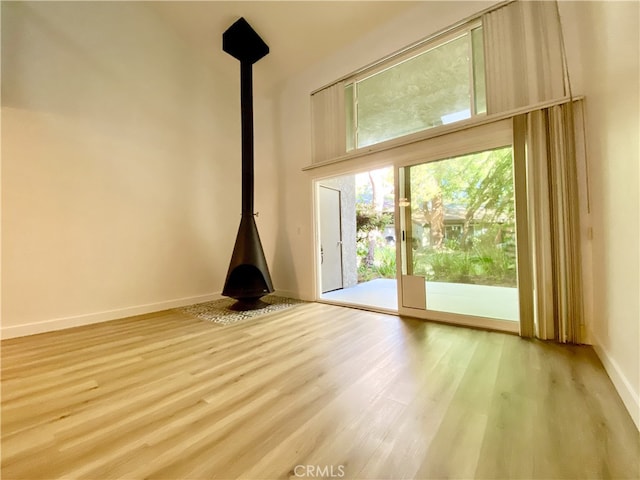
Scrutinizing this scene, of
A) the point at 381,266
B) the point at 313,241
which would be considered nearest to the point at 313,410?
the point at 313,241

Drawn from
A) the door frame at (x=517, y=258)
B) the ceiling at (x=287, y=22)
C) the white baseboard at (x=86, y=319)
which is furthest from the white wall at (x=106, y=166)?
the door frame at (x=517, y=258)

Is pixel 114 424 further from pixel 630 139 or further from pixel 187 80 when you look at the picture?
pixel 187 80

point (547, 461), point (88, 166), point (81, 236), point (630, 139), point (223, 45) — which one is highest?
point (223, 45)

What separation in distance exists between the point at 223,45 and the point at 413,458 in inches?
198

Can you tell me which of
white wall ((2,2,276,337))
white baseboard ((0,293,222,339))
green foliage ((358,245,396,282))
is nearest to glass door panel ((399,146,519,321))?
white wall ((2,2,276,337))

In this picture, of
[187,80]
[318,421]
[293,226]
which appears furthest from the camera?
[293,226]

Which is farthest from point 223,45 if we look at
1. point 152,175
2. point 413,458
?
point 413,458

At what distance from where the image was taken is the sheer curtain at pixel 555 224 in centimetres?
206

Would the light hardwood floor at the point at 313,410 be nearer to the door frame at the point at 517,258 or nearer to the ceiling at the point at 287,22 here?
the door frame at the point at 517,258

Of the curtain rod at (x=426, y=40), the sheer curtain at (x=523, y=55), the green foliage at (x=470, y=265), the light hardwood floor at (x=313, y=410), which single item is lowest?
the light hardwood floor at (x=313, y=410)

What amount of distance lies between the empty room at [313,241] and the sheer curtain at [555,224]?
2 centimetres

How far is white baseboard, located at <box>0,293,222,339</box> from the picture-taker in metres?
2.47

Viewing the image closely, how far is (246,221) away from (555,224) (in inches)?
133

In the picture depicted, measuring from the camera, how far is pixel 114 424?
1205 mm
